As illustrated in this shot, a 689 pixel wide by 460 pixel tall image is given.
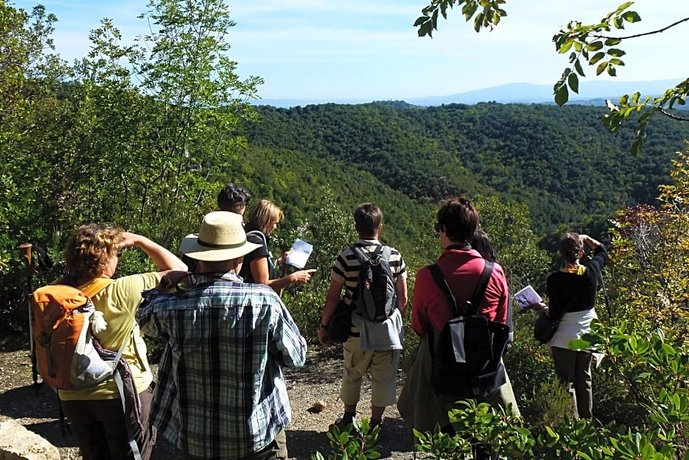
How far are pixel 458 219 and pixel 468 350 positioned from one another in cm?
62

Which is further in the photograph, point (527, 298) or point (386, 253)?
point (527, 298)

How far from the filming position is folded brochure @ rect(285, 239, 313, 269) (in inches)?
149

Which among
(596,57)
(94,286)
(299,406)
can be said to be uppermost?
(596,57)

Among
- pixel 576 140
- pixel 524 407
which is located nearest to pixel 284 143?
pixel 576 140

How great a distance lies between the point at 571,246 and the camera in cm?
354

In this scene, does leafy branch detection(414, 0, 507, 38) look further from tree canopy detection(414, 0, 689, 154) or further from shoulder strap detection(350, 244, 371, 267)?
shoulder strap detection(350, 244, 371, 267)

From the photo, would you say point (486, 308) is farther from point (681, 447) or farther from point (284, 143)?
point (284, 143)

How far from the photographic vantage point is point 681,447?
1507 mm

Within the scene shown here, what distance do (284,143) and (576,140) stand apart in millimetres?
40835

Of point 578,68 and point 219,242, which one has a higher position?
point 578,68

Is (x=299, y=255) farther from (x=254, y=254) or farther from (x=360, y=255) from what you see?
(x=360, y=255)

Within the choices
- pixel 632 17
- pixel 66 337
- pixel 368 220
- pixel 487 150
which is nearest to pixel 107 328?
pixel 66 337

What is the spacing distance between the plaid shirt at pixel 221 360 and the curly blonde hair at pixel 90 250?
1.56 feet

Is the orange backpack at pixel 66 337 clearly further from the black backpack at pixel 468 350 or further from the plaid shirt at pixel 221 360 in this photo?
the black backpack at pixel 468 350
